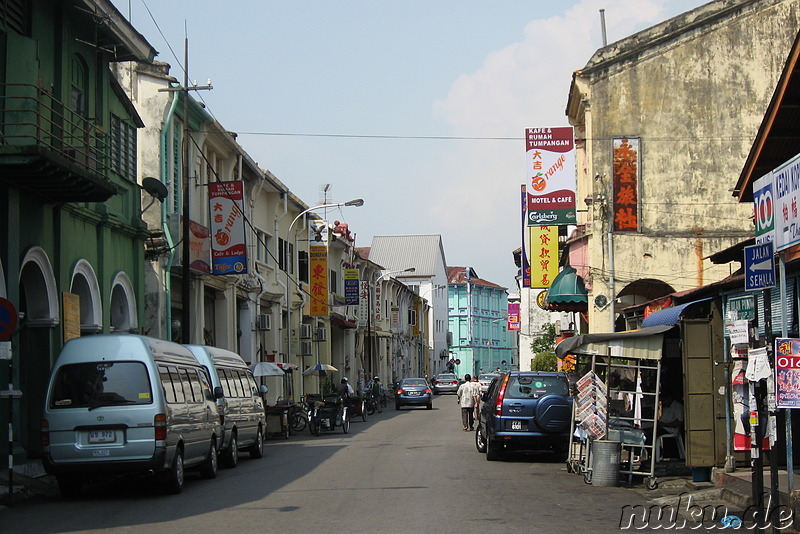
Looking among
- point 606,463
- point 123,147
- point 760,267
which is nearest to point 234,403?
point 123,147

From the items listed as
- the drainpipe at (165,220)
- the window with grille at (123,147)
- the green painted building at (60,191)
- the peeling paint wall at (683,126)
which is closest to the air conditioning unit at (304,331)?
the drainpipe at (165,220)

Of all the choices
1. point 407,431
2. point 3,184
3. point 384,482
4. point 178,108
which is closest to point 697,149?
point 407,431

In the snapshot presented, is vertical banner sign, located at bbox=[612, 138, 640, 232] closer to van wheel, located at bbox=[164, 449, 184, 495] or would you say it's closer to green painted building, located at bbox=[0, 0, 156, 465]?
green painted building, located at bbox=[0, 0, 156, 465]

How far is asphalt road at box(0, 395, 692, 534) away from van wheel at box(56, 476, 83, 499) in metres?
0.20

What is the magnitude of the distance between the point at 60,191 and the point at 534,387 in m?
9.53

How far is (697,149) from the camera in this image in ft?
94.7

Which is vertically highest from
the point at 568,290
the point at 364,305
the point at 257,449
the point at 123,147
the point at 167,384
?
the point at 123,147

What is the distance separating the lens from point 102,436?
549 inches

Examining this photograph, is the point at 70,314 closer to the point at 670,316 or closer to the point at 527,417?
the point at 527,417

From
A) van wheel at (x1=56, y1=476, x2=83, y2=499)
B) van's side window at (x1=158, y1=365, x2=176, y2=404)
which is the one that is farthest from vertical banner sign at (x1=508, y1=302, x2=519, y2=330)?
van wheel at (x1=56, y1=476, x2=83, y2=499)

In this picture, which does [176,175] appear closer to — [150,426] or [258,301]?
[258,301]

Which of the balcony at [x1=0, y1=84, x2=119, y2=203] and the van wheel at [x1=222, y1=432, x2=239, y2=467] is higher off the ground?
the balcony at [x1=0, y1=84, x2=119, y2=203]

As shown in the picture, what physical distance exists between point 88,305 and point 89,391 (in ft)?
23.3

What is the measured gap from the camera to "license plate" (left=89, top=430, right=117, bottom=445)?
549 inches
